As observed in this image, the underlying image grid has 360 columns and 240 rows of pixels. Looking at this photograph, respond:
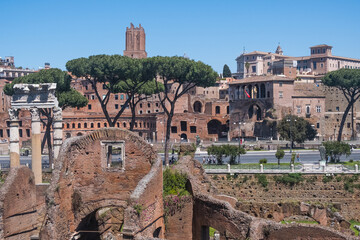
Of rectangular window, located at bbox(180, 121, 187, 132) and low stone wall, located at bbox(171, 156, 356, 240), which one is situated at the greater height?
rectangular window, located at bbox(180, 121, 187, 132)

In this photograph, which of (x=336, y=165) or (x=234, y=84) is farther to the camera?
(x=234, y=84)

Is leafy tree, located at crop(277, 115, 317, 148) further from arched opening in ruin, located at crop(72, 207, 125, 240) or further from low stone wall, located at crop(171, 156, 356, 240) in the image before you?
arched opening in ruin, located at crop(72, 207, 125, 240)

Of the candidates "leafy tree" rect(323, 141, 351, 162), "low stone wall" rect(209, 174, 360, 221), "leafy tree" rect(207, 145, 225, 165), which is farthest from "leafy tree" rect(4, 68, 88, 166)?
"leafy tree" rect(323, 141, 351, 162)

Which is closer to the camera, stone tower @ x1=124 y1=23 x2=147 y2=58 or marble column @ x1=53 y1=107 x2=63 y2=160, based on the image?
marble column @ x1=53 y1=107 x2=63 y2=160

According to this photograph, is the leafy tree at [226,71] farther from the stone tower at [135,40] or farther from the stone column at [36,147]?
the stone column at [36,147]

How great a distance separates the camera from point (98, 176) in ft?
45.2

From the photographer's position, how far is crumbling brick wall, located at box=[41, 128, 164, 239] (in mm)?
12992

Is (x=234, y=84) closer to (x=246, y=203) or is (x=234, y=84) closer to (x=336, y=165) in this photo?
(x=336, y=165)

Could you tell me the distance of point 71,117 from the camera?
205ft

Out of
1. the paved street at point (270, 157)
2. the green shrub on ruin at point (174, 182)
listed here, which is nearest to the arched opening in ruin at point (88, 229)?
the green shrub on ruin at point (174, 182)

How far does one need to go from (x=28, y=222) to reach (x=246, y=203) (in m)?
9.15

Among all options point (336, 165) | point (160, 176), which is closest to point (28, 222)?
point (160, 176)

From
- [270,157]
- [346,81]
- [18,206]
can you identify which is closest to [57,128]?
[18,206]

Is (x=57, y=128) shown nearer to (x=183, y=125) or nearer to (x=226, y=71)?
(x=183, y=125)
